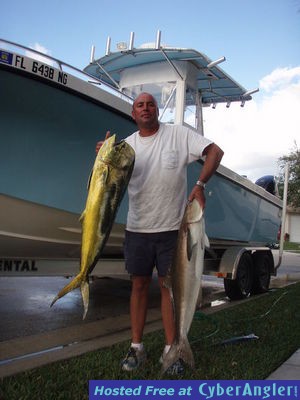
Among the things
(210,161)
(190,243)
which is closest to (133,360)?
(190,243)

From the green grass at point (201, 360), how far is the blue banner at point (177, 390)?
82cm

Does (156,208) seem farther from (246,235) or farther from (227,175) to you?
(246,235)

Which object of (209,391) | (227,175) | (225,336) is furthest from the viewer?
(227,175)

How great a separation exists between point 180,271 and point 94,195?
2.32 feet

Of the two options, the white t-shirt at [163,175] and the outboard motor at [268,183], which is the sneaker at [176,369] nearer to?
the white t-shirt at [163,175]

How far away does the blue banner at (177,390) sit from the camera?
6.93 feet

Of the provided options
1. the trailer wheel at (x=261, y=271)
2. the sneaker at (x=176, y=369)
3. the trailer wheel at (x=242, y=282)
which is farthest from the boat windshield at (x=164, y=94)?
the sneaker at (x=176, y=369)

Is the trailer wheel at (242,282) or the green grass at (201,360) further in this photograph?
the trailer wheel at (242,282)

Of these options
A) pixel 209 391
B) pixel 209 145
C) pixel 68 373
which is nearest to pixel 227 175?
pixel 209 145

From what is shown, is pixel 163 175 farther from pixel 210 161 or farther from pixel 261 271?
pixel 261 271

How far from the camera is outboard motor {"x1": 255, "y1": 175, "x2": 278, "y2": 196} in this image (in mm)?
8880

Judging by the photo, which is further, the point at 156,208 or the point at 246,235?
the point at 246,235

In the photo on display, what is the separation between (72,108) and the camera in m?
4.65

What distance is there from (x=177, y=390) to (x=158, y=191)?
140 cm
